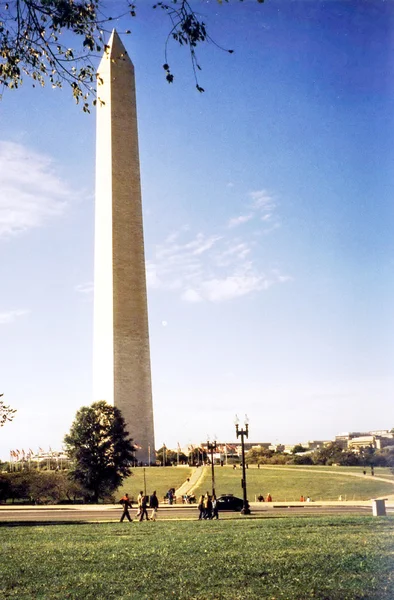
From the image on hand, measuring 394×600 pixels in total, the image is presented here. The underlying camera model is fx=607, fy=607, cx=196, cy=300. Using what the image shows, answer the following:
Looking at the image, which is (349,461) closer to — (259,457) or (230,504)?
(259,457)

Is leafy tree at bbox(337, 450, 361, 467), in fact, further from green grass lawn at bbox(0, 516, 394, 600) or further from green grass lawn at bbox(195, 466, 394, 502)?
green grass lawn at bbox(0, 516, 394, 600)

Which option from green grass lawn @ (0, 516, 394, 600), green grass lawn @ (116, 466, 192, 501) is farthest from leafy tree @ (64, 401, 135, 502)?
green grass lawn @ (0, 516, 394, 600)

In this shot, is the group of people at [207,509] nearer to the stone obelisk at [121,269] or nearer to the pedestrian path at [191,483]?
the pedestrian path at [191,483]

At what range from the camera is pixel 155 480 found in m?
48.0

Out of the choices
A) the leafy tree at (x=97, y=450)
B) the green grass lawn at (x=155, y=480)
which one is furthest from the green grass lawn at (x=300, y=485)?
the leafy tree at (x=97, y=450)

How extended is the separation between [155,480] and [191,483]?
290 cm

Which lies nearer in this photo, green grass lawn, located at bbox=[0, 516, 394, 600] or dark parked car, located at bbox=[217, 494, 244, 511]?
green grass lawn, located at bbox=[0, 516, 394, 600]

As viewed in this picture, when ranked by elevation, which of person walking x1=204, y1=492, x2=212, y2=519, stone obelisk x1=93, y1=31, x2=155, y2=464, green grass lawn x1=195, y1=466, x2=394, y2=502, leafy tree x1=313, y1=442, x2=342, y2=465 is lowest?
Answer: green grass lawn x1=195, y1=466, x2=394, y2=502

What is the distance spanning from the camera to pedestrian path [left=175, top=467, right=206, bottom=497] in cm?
4350

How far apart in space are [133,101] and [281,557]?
48.0 m

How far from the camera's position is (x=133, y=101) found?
52.2m

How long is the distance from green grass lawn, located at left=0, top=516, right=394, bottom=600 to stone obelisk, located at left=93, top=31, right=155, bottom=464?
1398 inches

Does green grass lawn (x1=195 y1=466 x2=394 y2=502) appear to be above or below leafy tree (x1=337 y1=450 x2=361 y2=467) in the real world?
below

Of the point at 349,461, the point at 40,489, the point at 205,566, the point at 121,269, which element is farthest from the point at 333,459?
the point at 205,566
